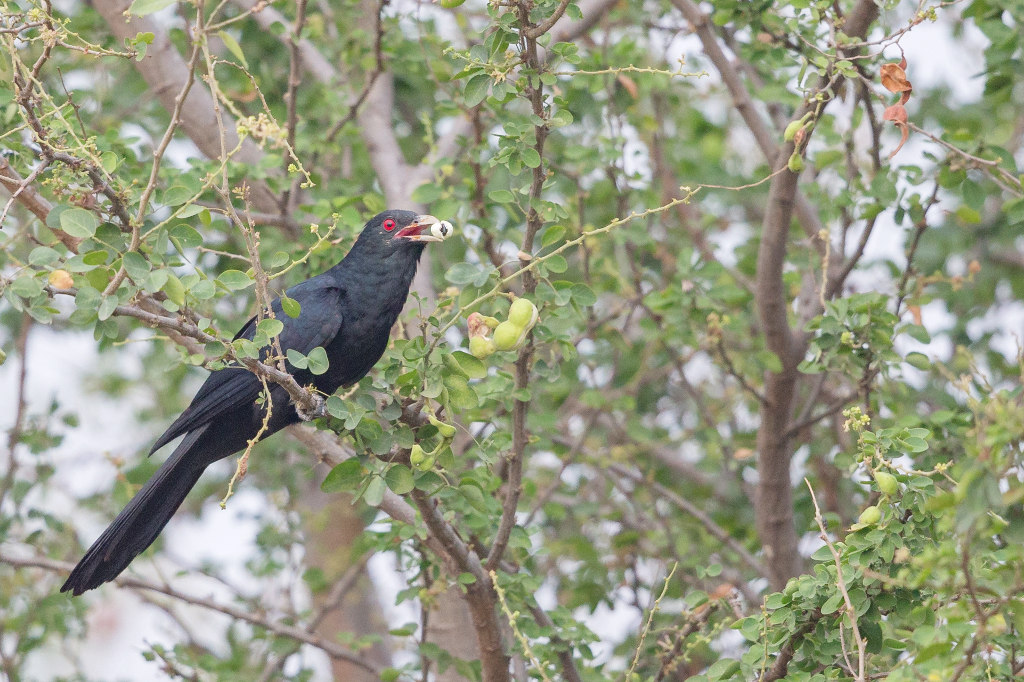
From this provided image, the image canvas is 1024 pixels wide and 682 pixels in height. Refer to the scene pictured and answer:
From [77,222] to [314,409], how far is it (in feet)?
3.63

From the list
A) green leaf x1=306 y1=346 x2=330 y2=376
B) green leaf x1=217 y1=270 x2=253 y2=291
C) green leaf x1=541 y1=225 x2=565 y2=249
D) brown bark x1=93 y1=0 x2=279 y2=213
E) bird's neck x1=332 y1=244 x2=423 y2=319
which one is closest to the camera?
green leaf x1=217 y1=270 x2=253 y2=291

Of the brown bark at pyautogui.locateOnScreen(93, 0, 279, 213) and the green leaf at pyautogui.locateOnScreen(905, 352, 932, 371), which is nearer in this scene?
the green leaf at pyautogui.locateOnScreen(905, 352, 932, 371)

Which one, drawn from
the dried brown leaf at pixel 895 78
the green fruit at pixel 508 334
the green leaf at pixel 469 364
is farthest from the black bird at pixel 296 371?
the dried brown leaf at pixel 895 78

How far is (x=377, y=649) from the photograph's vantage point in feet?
21.4

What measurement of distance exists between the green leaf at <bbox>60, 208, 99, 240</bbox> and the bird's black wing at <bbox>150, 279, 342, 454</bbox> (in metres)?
1.31

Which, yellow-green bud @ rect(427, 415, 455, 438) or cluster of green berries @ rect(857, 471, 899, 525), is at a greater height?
yellow-green bud @ rect(427, 415, 455, 438)

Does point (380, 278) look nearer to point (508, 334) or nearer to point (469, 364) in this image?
point (469, 364)

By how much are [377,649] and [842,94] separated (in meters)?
4.33

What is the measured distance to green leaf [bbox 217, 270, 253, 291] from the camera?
9.87ft

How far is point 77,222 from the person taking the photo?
2711mm

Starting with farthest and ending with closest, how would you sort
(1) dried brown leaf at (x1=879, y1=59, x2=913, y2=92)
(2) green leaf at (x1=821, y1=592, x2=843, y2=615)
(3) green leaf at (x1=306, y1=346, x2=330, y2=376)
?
(1) dried brown leaf at (x1=879, y1=59, x2=913, y2=92) < (3) green leaf at (x1=306, y1=346, x2=330, y2=376) < (2) green leaf at (x1=821, y1=592, x2=843, y2=615)

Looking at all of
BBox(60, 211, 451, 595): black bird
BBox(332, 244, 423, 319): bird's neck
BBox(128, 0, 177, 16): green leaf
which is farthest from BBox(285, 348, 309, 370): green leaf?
BBox(332, 244, 423, 319): bird's neck

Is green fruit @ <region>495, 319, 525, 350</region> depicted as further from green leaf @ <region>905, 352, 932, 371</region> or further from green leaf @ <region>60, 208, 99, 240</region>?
green leaf @ <region>905, 352, 932, 371</region>

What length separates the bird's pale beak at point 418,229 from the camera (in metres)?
4.31
